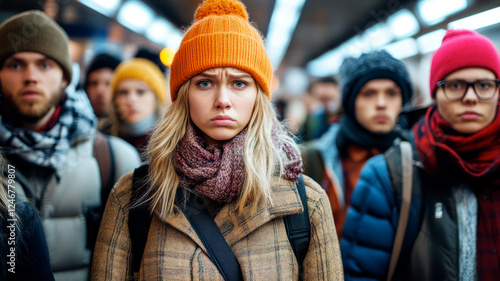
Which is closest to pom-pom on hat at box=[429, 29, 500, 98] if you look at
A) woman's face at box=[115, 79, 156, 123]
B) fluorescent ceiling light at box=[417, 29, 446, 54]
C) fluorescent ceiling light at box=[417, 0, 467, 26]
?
woman's face at box=[115, 79, 156, 123]

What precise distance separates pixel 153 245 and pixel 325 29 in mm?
9216

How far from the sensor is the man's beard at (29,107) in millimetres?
1800

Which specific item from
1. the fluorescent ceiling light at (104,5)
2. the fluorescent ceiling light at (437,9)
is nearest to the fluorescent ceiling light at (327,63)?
the fluorescent ceiling light at (437,9)

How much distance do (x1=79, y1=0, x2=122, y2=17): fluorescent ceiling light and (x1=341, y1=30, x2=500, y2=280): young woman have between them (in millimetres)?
4885

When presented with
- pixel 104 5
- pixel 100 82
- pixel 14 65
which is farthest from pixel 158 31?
pixel 14 65

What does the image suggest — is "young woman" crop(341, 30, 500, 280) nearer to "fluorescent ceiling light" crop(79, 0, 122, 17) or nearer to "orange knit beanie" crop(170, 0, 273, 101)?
"orange knit beanie" crop(170, 0, 273, 101)

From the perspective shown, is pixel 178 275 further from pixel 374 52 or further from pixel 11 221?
pixel 374 52

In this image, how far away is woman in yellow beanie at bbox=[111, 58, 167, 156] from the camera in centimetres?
302

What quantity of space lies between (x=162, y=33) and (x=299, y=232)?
736 centimetres

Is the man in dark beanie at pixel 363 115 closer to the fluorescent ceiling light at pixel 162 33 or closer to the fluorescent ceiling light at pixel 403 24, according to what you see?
the fluorescent ceiling light at pixel 403 24

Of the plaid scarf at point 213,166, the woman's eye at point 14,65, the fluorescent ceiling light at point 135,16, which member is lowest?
the plaid scarf at point 213,166

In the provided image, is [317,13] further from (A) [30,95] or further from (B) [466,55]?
(A) [30,95]

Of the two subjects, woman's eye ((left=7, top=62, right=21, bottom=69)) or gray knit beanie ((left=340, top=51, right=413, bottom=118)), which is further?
gray knit beanie ((left=340, top=51, right=413, bottom=118))

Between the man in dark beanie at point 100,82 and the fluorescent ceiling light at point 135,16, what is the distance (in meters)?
2.33
